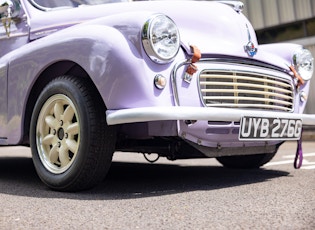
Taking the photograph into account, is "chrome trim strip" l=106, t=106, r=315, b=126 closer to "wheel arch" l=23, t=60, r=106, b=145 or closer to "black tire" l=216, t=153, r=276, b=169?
"wheel arch" l=23, t=60, r=106, b=145

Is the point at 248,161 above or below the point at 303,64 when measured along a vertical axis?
below

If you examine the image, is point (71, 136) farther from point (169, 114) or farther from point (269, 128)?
point (269, 128)

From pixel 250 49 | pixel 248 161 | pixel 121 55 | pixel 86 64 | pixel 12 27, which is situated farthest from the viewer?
pixel 248 161

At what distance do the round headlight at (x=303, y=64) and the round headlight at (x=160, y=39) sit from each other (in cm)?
143

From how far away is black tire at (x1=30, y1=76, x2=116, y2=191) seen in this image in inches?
113

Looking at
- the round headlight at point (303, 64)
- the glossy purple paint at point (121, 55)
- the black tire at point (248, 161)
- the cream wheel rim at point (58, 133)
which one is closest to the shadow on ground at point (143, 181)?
the black tire at point (248, 161)

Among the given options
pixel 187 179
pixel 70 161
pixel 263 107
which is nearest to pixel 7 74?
pixel 70 161

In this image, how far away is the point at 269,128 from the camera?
317cm

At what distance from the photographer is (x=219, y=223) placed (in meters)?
2.15

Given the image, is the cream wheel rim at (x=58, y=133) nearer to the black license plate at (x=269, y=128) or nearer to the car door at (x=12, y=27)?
the car door at (x=12, y=27)

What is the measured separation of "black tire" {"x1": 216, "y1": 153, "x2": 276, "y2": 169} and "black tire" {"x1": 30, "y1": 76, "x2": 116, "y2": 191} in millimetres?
1800

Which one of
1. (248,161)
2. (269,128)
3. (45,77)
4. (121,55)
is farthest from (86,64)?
(248,161)

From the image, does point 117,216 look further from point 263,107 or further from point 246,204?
point 263,107

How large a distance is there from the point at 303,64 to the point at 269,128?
1.02 m
